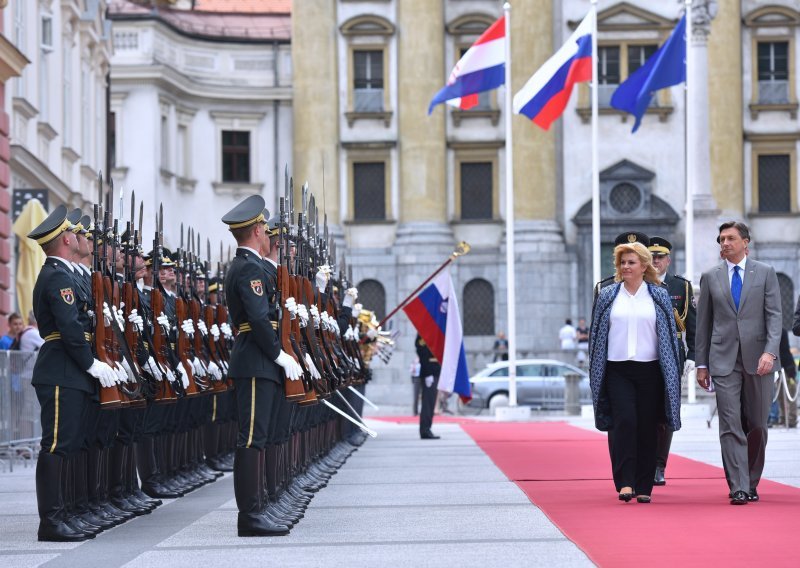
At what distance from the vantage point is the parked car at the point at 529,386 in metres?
42.8

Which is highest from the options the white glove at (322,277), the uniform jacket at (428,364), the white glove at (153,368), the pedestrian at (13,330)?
the white glove at (322,277)

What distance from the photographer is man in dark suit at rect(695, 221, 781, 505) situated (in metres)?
13.9

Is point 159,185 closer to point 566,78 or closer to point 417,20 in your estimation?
point 417,20

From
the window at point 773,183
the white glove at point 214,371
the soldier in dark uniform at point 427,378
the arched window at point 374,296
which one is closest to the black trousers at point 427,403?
the soldier in dark uniform at point 427,378

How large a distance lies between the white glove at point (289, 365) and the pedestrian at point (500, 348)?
40515mm

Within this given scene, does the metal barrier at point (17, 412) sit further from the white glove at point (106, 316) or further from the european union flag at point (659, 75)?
the european union flag at point (659, 75)

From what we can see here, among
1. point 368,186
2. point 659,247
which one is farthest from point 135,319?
point 368,186

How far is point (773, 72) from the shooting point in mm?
57469

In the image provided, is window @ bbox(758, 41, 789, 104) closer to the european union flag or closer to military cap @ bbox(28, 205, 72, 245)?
the european union flag

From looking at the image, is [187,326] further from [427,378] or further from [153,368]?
[427,378]

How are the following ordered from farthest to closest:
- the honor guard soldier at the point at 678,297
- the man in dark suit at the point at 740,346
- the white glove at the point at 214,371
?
the white glove at the point at 214,371
the honor guard soldier at the point at 678,297
the man in dark suit at the point at 740,346

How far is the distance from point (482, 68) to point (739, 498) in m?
23.0

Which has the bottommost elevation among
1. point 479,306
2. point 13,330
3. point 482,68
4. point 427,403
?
point 427,403

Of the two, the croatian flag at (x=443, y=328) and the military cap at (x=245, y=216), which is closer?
the military cap at (x=245, y=216)
